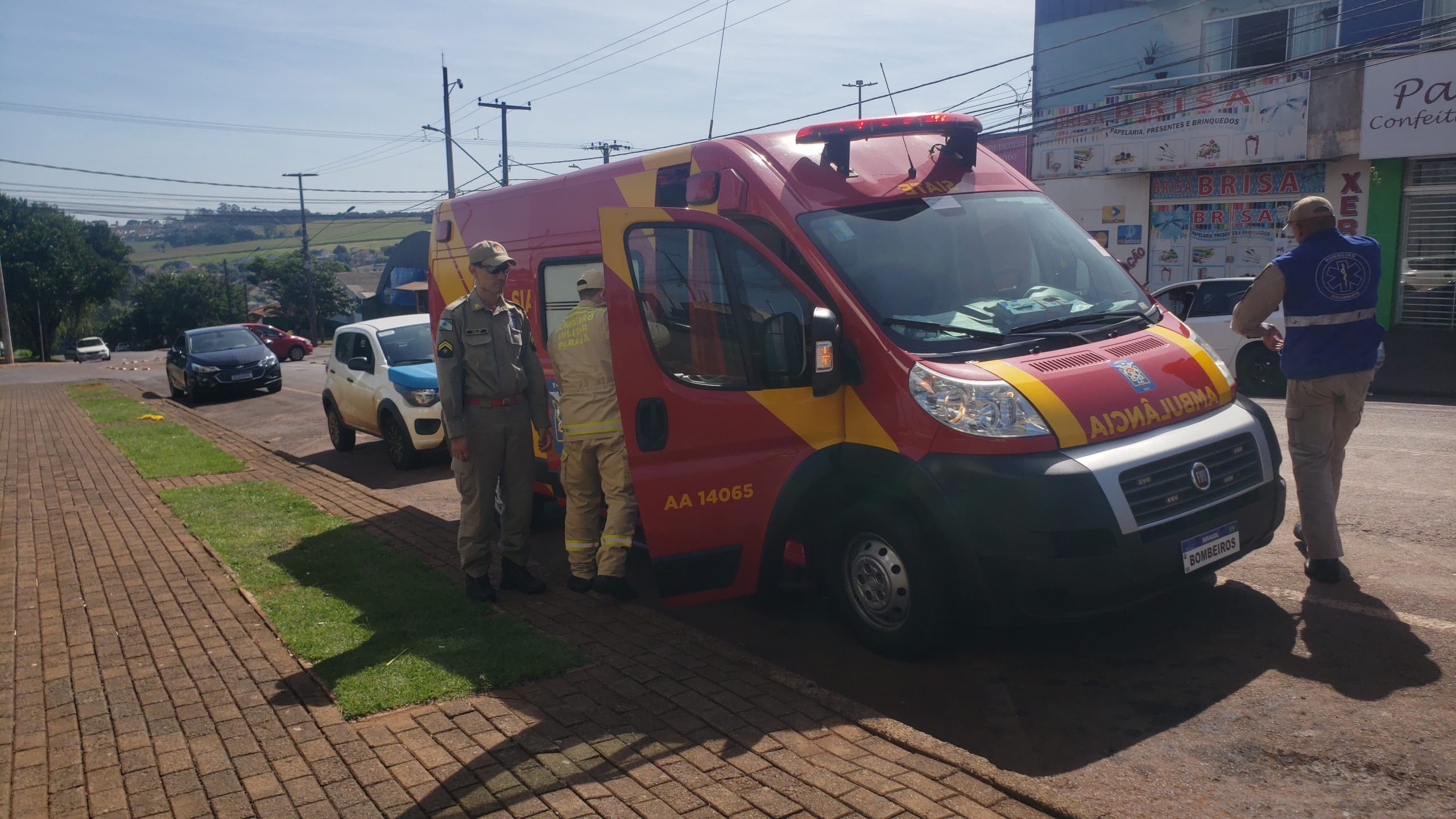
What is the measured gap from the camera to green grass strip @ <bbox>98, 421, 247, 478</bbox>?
11.2m

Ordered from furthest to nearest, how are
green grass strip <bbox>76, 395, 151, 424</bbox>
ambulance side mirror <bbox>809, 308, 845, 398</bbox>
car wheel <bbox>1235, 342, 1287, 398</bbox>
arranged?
green grass strip <bbox>76, 395, 151, 424</bbox> < car wheel <bbox>1235, 342, 1287, 398</bbox> < ambulance side mirror <bbox>809, 308, 845, 398</bbox>

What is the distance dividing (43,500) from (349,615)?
572cm

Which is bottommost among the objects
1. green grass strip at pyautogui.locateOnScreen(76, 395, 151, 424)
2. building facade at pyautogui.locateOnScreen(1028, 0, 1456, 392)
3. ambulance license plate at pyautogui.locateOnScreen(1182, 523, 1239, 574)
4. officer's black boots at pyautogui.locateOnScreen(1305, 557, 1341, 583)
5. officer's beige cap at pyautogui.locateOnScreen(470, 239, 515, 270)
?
green grass strip at pyautogui.locateOnScreen(76, 395, 151, 424)

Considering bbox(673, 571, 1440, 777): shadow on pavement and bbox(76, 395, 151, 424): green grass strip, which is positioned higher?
bbox(673, 571, 1440, 777): shadow on pavement

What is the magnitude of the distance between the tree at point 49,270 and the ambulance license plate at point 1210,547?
76408 millimetres

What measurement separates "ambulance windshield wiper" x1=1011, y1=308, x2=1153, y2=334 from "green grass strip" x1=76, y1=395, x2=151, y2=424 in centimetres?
1620

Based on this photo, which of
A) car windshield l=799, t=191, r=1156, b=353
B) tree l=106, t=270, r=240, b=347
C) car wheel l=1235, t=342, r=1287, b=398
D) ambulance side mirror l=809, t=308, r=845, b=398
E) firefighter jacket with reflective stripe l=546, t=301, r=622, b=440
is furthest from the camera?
tree l=106, t=270, r=240, b=347

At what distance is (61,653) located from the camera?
17.2ft

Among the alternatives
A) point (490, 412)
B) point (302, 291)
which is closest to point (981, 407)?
point (490, 412)

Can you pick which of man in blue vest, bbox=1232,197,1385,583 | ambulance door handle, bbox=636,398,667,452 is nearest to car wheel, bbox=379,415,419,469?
ambulance door handle, bbox=636,398,667,452

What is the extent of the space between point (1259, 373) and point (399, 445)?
10.6 m

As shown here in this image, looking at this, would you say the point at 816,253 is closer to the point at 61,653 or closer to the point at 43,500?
the point at 61,653

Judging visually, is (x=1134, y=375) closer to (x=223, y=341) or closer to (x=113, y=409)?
(x=113, y=409)

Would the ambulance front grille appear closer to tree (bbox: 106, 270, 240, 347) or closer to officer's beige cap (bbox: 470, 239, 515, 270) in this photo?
officer's beige cap (bbox: 470, 239, 515, 270)
